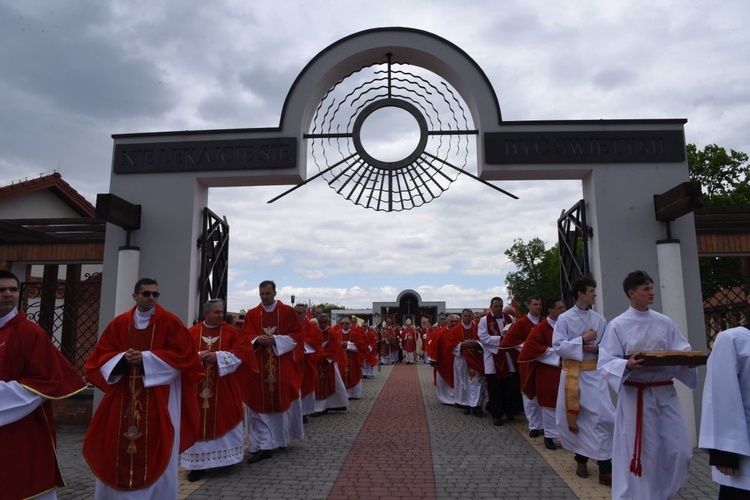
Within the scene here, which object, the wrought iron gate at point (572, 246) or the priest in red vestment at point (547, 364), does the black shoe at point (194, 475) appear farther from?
the wrought iron gate at point (572, 246)

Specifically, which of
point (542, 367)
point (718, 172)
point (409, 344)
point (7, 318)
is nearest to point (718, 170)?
point (718, 172)

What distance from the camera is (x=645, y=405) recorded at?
4.14 meters

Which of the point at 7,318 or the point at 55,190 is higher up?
the point at 55,190

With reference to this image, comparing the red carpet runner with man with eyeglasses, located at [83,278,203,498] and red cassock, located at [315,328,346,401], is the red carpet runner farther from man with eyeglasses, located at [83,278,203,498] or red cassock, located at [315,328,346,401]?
man with eyeglasses, located at [83,278,203,498]

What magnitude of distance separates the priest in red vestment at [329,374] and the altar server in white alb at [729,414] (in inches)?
309

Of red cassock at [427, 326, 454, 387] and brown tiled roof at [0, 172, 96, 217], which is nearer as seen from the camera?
red cassock at [427, 326, 454, 387]

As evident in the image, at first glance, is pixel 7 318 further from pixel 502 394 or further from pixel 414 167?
pixel 502 394

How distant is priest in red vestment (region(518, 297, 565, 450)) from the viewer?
7211mm

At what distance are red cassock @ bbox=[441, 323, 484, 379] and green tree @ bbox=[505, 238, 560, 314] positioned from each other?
35995mm

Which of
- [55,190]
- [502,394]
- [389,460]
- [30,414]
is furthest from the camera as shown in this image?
[55,190]

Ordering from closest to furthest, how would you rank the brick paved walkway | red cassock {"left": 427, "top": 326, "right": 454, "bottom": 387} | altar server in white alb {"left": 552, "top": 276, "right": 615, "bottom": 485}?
the brick paved walkway
altar server in white alb {"left": 552, "top": 276, "right": 615, "bottom": 485}
red cassock {"left": 427, "top": 326, "right": 454, "bottom": 387}

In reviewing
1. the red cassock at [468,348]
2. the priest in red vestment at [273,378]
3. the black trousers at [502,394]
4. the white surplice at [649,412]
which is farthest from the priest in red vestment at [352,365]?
the white surplice at [649,412]

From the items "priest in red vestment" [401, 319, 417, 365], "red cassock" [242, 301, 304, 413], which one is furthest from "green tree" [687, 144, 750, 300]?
"red cassock" [242, 301, 304, 413]

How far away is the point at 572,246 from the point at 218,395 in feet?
19.2
